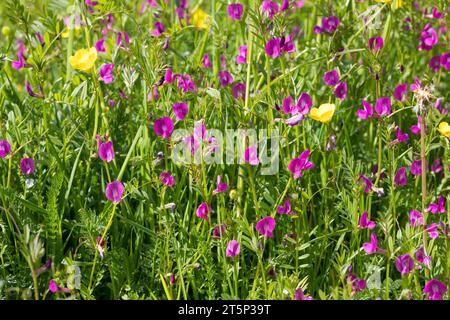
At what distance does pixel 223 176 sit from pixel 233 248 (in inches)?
14.7

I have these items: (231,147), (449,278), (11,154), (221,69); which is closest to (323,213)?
(231,147)

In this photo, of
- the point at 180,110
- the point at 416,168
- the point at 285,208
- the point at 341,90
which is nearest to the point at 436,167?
the point at 416,168

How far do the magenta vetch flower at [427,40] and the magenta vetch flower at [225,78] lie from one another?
691mm

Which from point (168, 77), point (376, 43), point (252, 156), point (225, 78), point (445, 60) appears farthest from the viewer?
point (445, 60)

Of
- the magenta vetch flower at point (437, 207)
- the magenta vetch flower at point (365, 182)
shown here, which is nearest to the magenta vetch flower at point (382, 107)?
the magenta vetch flower at point (365, 182)

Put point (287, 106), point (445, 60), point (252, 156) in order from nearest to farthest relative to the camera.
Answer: point (252, 156) → point (287, 106) → point (445, 60)

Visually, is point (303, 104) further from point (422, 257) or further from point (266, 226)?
point (422, 257)

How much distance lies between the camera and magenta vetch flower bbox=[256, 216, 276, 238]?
1819mm

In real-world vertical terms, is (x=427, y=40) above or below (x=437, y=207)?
above

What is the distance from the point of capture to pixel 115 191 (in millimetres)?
1822

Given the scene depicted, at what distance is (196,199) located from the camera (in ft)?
6.64

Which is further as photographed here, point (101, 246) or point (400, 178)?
point (400, 178)

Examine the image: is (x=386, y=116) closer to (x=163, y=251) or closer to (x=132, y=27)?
(x=163, y=251)

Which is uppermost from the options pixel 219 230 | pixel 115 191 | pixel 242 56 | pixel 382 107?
pixel 242 56
